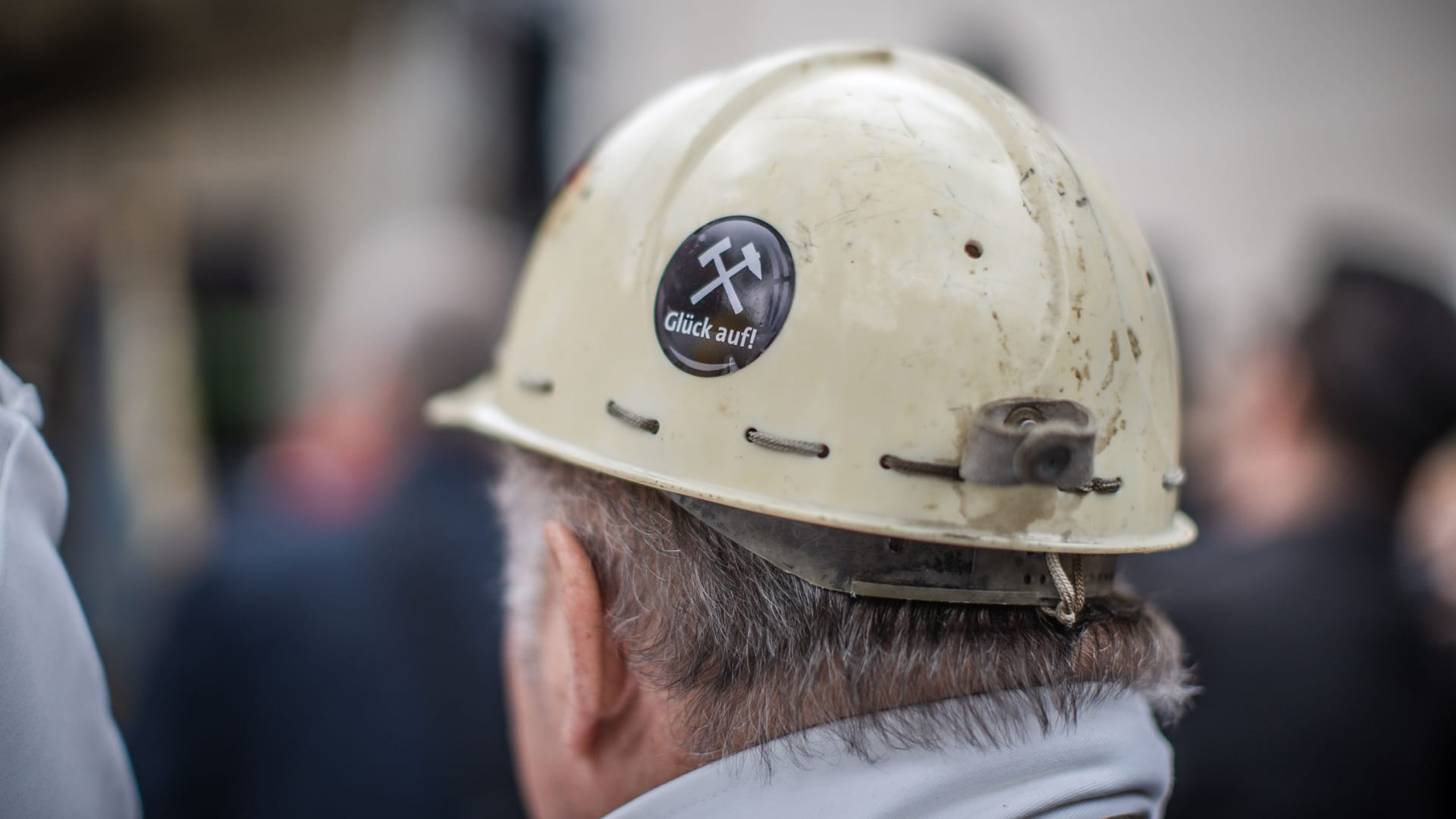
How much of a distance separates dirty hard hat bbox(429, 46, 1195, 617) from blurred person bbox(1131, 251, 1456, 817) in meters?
1.71

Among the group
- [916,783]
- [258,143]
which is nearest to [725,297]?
[916,783]

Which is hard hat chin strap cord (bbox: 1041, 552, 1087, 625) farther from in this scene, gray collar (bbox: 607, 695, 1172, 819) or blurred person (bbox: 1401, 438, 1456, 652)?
blurred person (bbox: 1401, 438, 1456, 652)

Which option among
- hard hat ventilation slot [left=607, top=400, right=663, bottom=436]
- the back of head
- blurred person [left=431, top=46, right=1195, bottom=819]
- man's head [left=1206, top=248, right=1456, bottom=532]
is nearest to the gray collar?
blurred person [left=431, top=46, right=1195, bottom=819]

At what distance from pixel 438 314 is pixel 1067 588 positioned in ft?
9.59

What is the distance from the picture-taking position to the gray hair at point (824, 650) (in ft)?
3.88

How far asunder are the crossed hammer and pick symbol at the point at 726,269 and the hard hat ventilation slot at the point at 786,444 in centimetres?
17

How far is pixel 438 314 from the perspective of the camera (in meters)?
3.49

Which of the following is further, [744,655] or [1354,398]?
[1354,398]

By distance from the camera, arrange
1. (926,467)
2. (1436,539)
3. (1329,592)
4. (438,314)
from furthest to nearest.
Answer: (438,314), (1436,539), (1329,592), (926,467)

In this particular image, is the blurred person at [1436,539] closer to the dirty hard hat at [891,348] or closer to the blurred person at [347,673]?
the dirty hard hat at [891,348]

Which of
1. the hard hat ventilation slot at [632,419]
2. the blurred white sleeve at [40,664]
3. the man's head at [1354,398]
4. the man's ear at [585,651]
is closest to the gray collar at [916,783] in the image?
the man's ear at [585,651]

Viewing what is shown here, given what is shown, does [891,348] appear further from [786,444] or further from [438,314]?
[438,314]

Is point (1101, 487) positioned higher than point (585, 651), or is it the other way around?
point (1101, 487)

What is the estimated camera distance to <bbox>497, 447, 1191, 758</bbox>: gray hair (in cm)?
118
